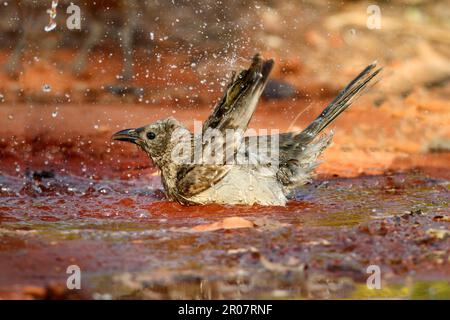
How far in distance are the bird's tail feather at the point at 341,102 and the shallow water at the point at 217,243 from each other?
574mm

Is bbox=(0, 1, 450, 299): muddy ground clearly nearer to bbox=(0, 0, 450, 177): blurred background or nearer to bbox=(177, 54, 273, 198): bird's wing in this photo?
bbox=(0, 0, 450, 177): blurred background

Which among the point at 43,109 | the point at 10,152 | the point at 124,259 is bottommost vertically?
the point at 124,259

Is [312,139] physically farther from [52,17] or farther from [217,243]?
[52,17]

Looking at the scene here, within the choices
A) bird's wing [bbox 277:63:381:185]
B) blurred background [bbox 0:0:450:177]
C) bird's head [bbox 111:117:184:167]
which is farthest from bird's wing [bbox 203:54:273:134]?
blurred background [bbox 0:0:450:177]

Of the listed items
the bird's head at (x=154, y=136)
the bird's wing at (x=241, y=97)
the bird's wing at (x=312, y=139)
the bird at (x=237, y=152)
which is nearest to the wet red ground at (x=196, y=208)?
the bird at (x=237, y=152)

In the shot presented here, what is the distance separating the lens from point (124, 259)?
441 centimetres

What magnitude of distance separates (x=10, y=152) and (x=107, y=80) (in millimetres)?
1632

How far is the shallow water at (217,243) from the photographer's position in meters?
3.99

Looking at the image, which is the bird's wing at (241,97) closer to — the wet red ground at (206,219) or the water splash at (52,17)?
the wet red ground at (206,219)

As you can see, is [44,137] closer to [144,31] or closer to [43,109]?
[43,109]

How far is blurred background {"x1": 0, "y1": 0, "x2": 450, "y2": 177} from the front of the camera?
847cm

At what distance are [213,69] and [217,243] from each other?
4643 millimetres

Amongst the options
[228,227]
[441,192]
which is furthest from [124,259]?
[441,192]

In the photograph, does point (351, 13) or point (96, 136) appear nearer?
point (96, 136)
